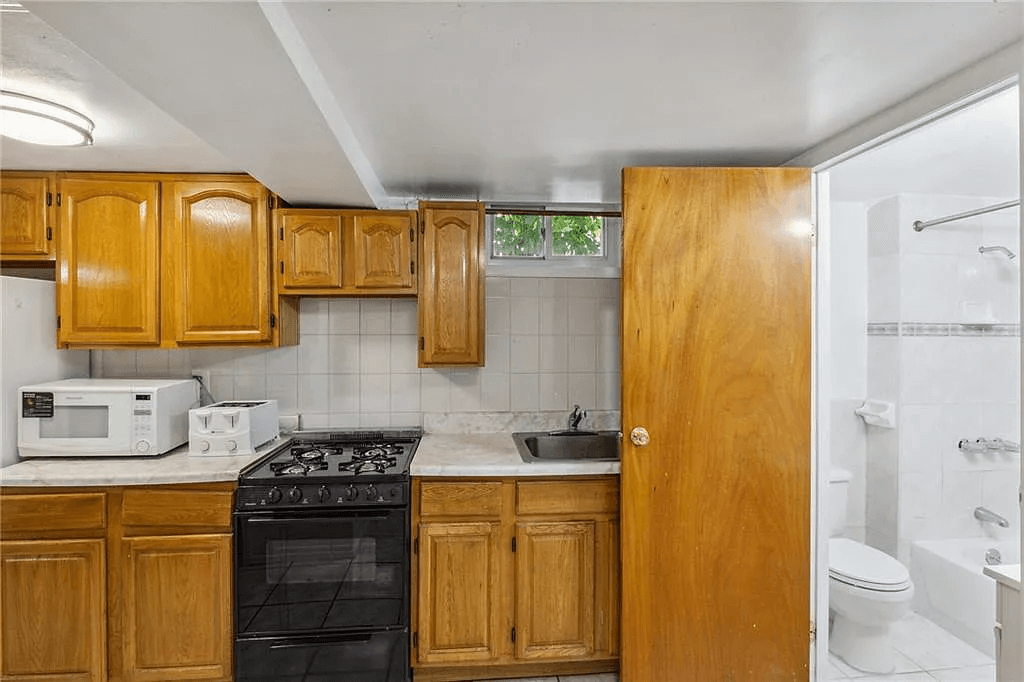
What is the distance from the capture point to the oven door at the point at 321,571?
2.14 m

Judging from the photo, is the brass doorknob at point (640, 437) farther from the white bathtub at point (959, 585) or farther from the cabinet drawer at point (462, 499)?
the white bathtub at point (959, 585)

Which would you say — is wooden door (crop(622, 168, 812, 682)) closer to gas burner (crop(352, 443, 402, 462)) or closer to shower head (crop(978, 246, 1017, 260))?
gas burner (crop(352, 443, 402, 462))

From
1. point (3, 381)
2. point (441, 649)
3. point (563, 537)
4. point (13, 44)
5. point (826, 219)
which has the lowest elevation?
point (441, 649)

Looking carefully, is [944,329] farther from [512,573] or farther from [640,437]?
[512,573]

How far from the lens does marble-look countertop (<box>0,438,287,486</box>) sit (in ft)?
6.85

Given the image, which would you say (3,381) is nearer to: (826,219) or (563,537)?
(563,537)

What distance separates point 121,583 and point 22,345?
3.68 feet

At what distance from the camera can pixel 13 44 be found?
1398mm

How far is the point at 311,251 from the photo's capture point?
256cm

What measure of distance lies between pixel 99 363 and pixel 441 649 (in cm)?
226

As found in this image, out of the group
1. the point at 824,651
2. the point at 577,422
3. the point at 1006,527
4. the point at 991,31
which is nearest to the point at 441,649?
the point at 577,422

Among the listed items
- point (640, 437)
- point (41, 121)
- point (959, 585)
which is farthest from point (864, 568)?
point (41, 121)

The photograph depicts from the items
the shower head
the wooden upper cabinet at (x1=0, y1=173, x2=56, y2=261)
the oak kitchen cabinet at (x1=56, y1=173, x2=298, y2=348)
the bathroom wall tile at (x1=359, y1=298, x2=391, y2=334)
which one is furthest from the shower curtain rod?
the wooden upper cabinet at (x1=0, y1=173, x2=56, y2=261)

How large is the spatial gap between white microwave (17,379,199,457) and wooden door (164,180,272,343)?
354mm
